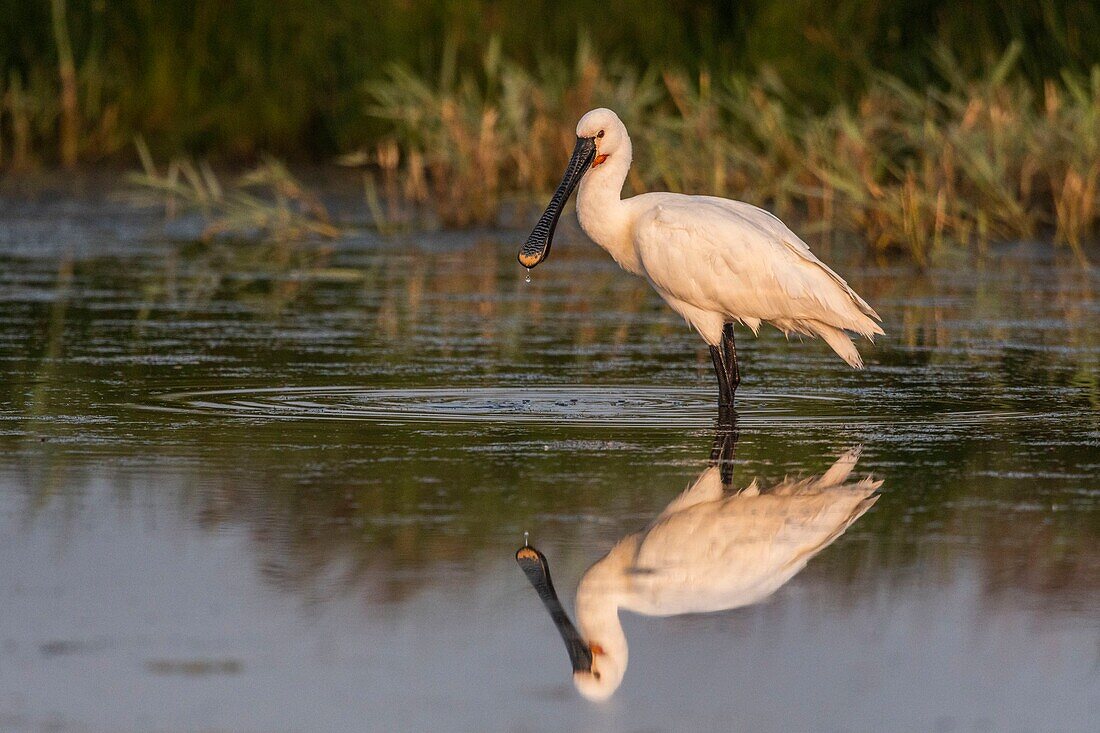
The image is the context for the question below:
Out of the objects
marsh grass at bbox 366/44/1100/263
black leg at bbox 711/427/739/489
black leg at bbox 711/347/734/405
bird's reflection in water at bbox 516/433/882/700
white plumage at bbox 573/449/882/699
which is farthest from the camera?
marsh grass at bbox 366/44/1100/263

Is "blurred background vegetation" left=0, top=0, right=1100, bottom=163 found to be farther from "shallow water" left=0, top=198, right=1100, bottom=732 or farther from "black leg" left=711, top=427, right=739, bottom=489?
"black leg" left=711, top=427, right=739, bottom=489

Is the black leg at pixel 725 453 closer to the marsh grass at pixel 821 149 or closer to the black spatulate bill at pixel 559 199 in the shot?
the black spatulate bill at pixel 559 199

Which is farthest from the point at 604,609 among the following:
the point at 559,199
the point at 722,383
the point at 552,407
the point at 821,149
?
the point at 821,149

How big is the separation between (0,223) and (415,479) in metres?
11.0

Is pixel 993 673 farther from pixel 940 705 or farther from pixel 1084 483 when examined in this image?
pixel 1084 483

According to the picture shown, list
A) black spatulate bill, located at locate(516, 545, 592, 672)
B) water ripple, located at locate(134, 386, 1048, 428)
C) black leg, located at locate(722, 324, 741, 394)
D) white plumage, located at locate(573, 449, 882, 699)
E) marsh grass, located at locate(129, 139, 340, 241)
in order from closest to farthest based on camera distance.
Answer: black spatulate bill, located at locate(516, 545, 592, 672)
white plumage, located at locate(573, 449, 882, 699)
water ripple, located at locate(134, 386, 1048, 428)
black leg, located at locate(722, 324, 741, 394)
marsh grass, located at locate(129, 139, 340, 241)

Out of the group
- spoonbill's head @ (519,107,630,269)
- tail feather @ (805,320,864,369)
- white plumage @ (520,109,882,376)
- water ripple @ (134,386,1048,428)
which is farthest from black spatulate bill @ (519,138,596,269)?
tail feather @ (805,320,864,369)

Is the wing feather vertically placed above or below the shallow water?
Result: above

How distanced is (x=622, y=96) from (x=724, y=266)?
8.03 metres

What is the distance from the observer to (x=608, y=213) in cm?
911

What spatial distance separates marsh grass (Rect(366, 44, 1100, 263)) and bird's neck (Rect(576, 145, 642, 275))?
4776 millimetres

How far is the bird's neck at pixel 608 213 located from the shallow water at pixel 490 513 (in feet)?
1.77

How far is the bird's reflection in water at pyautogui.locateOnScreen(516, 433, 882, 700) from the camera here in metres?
4.62

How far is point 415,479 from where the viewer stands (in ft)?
21.3
